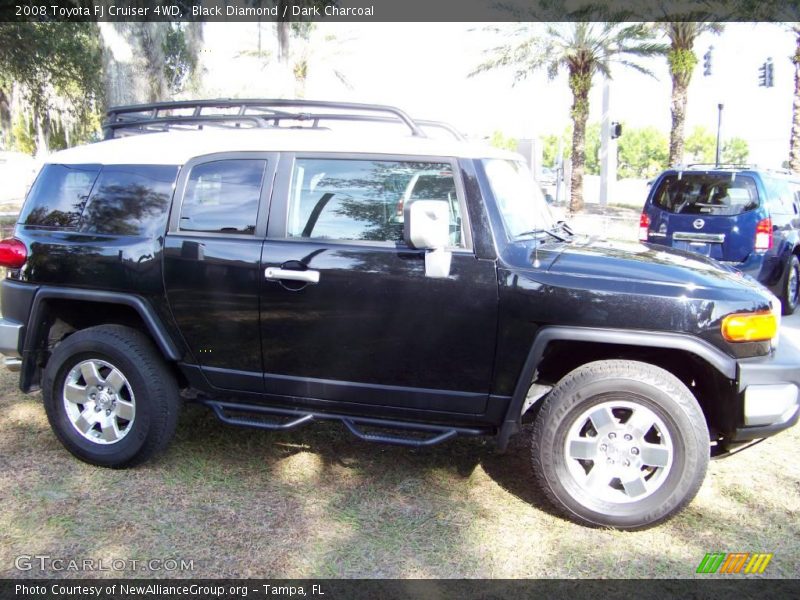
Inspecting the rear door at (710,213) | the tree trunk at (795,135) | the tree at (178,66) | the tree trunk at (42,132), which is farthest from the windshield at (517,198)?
the tree trunk at (42,132)

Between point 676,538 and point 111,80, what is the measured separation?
33.8ft

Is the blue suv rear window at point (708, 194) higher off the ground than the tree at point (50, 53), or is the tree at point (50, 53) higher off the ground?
the tree at point (50, 53)

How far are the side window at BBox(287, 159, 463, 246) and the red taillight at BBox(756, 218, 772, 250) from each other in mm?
5805

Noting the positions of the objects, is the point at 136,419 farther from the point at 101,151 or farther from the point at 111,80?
the point at 111,80

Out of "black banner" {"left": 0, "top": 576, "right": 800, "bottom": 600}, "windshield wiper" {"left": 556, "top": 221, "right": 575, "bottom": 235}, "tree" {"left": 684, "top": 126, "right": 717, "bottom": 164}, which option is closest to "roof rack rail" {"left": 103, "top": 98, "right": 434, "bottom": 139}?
"windshield wiper" {"left": 556, "top": 221, "right": 575, "bottom": 235}

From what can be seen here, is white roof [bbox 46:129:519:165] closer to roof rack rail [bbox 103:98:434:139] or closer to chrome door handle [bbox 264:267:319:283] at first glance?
roof rack rail [bbox 103:98:434:139]

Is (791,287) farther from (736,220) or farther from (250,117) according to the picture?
(250,117)

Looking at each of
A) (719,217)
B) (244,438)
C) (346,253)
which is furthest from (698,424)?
(719,217)

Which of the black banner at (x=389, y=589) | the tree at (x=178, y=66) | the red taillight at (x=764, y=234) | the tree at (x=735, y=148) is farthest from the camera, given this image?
the tree at (x=735, y=148)

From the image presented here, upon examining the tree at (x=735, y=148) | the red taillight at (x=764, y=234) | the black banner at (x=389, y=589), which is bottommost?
the black banner at (x=389, y=589)

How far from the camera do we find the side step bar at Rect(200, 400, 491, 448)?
3.61m

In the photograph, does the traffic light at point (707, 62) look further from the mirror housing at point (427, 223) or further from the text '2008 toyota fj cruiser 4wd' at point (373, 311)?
the mirror housing at point (427, 223)

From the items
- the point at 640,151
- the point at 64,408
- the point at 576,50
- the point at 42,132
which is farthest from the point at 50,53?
the point at 640,151

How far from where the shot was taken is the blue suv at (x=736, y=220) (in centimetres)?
796
